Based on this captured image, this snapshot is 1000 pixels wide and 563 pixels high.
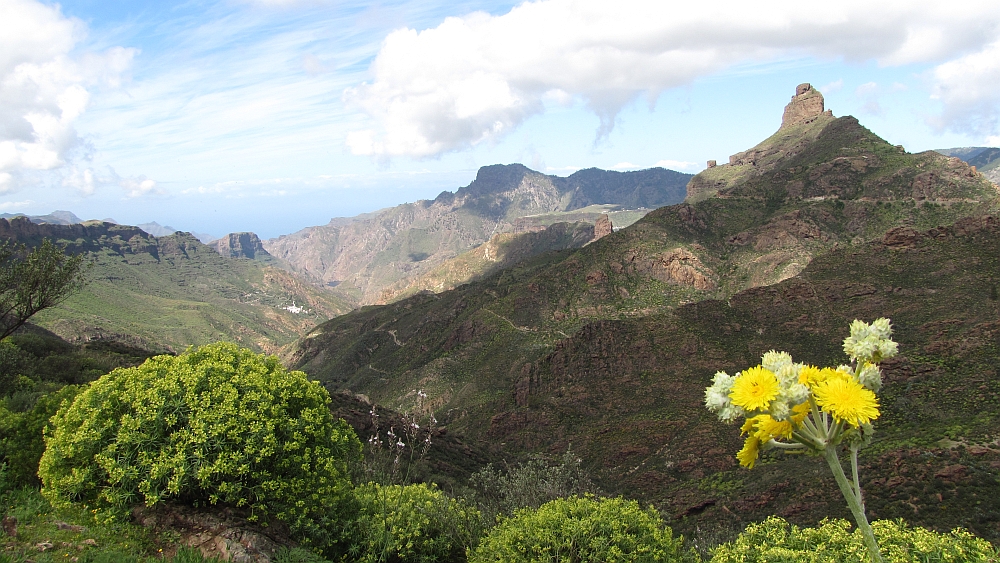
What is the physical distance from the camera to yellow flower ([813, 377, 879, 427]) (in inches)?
228

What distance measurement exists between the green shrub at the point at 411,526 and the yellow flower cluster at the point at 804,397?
1195cm

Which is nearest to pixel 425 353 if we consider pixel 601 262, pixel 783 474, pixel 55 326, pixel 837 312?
pixel 601 262

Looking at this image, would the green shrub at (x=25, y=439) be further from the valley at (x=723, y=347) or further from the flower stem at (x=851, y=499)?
the flower stem at (x=851, y=499)

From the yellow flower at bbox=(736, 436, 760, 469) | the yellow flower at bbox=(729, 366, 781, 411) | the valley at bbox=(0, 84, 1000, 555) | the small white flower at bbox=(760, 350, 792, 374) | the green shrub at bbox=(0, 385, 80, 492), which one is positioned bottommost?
the valley at bbox=(0, 84, 1000, 555)

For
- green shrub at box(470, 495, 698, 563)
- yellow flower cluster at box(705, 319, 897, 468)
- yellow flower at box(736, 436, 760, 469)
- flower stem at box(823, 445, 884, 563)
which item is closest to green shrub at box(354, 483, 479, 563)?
green shrub at box(470, 495, 698, 563)

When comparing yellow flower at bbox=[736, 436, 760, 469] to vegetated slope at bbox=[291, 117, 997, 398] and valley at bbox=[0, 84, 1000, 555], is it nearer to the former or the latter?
valley at bbox=[0, 84, 1000, 555]

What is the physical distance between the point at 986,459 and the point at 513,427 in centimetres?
4075

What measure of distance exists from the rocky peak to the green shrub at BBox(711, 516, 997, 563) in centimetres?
16864

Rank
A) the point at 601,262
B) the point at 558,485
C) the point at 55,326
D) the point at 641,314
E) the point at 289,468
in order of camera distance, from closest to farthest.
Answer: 1. the point at 289,468
2. the point at 558,485
3. the point at 641,314
4. the point at 601,262
5. the point at 55,326

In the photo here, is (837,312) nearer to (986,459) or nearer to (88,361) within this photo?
(986,459)

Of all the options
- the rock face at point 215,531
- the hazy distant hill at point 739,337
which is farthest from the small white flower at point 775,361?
the hazy distant hill at point 739,337

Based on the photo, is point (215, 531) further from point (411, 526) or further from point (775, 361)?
point (775, 361)

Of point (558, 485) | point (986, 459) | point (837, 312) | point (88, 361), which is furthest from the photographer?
point (837, 312)

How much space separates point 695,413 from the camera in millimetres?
50438
